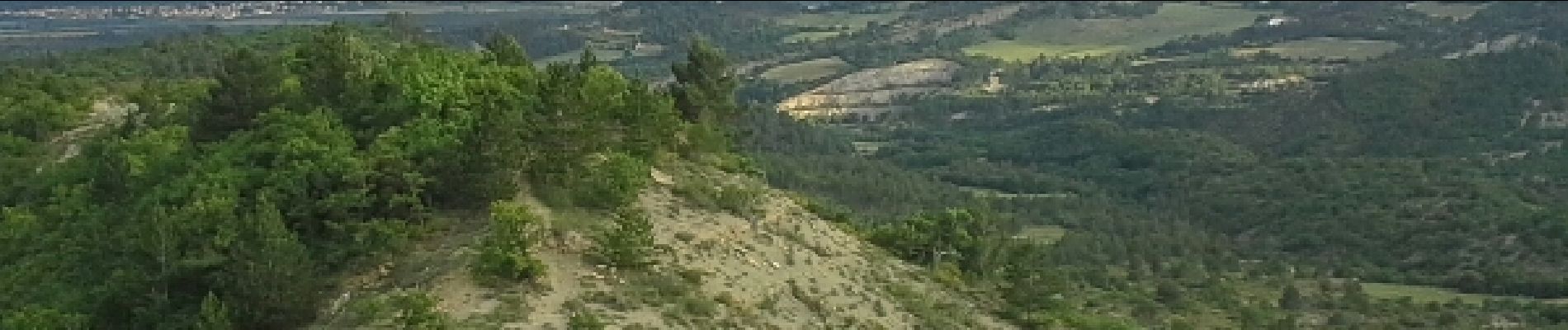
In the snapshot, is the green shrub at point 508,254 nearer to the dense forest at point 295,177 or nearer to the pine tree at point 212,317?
the dense forest at point 295,177

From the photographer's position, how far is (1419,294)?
14850 centimetres

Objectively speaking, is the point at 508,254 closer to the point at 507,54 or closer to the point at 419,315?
the point at 419,315

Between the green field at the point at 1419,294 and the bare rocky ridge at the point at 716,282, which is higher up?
the bare rocky ridge at the point at 716,282

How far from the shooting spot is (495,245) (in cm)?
4538

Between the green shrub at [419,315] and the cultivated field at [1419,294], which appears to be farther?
the cultivated field at [1419,294]

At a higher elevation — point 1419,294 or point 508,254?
point 508,254

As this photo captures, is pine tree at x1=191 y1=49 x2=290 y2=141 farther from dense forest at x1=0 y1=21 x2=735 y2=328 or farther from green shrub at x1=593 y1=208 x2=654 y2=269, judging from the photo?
green shrub at x1=593 y1=208 x2=654 y2=269

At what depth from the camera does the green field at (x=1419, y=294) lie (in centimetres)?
14388

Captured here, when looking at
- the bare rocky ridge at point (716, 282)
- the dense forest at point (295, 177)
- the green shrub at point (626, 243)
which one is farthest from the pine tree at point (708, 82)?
the green shrub at point (626, 243)

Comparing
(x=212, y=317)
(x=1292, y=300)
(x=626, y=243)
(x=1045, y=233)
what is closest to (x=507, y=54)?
(x=626, y=243)

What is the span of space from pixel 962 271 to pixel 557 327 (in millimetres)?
37975

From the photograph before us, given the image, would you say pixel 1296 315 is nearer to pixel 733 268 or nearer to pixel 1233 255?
pixel 1233 255

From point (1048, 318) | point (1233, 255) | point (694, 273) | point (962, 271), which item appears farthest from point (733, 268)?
point (1233, 255)

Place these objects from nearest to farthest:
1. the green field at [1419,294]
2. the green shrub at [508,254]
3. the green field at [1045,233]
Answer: the green shrub at [508,254] → the green field at [1419,294] → the green field at [1045,233]
